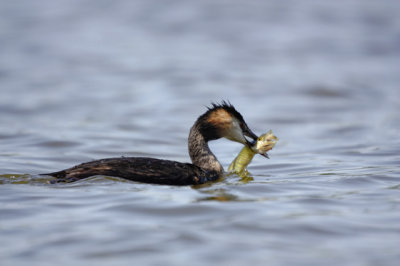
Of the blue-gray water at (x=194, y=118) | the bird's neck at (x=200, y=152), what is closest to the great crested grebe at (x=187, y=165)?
the bird's neck at (x=200, y=152)

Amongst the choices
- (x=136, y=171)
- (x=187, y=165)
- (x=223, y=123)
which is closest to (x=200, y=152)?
(x=187, y=165)

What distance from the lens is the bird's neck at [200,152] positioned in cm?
1016

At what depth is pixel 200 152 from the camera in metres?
10.2

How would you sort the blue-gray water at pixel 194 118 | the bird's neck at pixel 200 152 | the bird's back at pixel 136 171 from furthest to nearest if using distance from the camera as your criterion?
the bird's neck at pixel 200 152 < the bird's back at pixel 136 171 < the blue-gray water at pixel 194 118

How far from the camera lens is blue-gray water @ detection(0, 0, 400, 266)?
7.29 m

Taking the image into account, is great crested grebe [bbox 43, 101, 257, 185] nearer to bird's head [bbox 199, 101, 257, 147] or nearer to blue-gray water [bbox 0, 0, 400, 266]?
bird's head [bbox 199, 101, 257, 147]

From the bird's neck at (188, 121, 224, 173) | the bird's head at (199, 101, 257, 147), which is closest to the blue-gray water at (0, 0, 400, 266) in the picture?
the bird's neck at (188, 121, 224, 173)

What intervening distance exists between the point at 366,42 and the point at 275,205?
55.7 ft

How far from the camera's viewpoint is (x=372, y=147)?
552 inches

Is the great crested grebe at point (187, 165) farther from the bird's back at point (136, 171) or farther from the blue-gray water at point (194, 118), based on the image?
the blue-gray water at point (194, 118)

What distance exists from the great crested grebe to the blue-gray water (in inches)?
7.4

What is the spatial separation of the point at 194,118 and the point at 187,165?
7507 millimetres

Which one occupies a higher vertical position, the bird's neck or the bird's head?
the bird's head

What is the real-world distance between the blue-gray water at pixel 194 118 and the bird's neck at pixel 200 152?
0.35 metres
